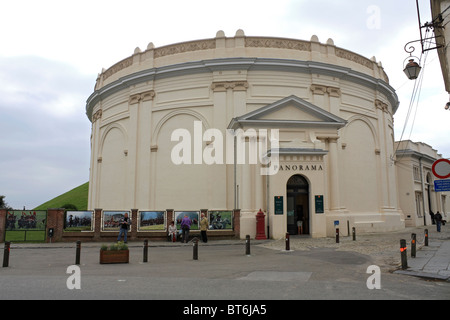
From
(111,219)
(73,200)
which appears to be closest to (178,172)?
(111,219)

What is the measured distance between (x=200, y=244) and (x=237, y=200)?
4.97m

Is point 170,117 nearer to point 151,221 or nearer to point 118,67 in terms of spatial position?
point 118,67

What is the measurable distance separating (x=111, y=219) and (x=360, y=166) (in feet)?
58.8

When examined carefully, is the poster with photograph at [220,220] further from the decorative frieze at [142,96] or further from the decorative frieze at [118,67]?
the decorative frieze at [118,67]

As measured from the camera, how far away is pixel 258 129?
22969 mm

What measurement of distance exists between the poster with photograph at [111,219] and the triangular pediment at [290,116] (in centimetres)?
859

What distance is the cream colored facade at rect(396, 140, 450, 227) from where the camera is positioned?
113ft

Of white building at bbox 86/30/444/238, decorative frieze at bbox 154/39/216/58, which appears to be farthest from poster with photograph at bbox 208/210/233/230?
decorative frieze at bbox 154/39/216/58

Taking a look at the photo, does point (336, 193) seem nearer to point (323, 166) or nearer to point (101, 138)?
point (323, 166)

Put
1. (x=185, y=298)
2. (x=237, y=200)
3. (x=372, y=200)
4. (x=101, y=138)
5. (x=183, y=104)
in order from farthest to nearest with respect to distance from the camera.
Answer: (x=101, y=138) < (x=372, y=200) < (x=183, y=104) < (x=237, y=200) < (x=185, y=298)

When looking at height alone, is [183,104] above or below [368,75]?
below

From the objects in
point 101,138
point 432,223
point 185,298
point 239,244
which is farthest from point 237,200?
point 432,223

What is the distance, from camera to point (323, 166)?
22391 millimetres
